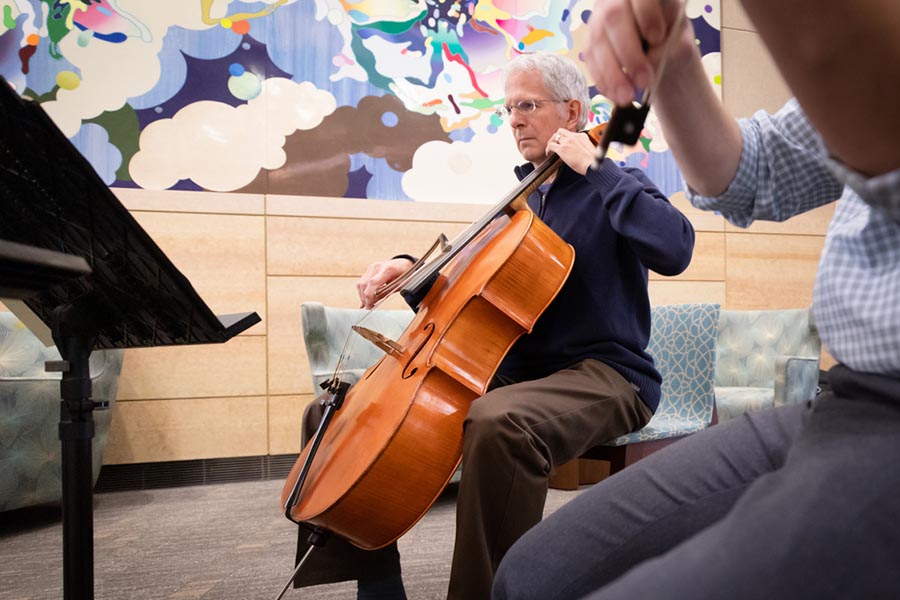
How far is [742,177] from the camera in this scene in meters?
0.69

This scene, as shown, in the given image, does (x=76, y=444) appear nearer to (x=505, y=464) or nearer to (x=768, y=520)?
(x=505, y=464)

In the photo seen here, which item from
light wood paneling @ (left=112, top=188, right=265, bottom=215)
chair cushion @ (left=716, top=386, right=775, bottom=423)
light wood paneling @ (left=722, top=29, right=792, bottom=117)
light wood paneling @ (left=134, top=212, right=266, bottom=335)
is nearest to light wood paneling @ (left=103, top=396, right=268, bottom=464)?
light wood paneling @ (left=134, top=212, right=266, bottom=335)

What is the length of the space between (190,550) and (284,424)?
4.21 feet

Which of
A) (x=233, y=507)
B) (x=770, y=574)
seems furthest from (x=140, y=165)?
(x=770, y=574)

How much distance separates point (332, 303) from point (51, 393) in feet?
4.48

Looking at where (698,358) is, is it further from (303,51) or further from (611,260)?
(303,51)

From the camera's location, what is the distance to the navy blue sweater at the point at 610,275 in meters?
1.45

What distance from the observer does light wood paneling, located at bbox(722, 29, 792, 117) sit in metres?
4.16

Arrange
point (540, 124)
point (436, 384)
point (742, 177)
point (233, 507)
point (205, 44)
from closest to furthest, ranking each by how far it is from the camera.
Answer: point (742, 177), point (436, 384), point (540, 124), point (233, 507), point (205, 44)

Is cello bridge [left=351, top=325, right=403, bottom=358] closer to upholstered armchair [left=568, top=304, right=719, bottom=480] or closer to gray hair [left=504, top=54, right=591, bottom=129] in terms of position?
gray hair [left=504, top=54, right=591, bottom=129]

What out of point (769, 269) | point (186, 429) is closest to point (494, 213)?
point (186, 429)

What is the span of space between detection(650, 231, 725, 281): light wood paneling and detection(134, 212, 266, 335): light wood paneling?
221 cm

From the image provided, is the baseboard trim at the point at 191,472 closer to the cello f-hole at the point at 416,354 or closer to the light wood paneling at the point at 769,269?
the cello f-hole at the point at 416,354

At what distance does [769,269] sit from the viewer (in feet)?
13.9
